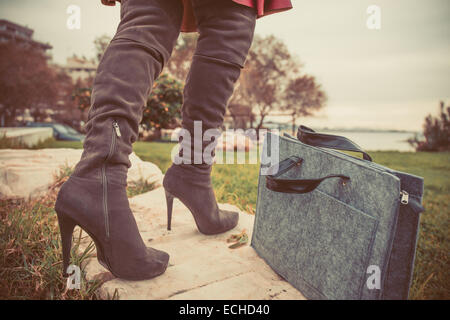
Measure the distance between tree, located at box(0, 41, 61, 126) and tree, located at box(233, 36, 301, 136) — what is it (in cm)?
1110

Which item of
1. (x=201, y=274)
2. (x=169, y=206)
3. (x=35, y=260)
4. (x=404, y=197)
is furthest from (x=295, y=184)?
(x=35, y=260)

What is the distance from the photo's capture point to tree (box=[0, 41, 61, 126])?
13508 mm

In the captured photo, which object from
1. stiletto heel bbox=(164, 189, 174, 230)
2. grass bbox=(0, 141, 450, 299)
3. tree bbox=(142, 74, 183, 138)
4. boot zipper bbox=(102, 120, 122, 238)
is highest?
tree bbox=(142, 74, 183, 138)

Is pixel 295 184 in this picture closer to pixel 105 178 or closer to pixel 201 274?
pixel 201 274

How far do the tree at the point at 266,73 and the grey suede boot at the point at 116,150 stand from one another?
1755 cm

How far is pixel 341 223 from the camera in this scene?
2.55ft

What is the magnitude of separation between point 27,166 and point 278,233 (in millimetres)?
2339

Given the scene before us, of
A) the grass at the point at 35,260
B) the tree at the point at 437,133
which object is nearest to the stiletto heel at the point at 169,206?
the grass at the point at 35,260

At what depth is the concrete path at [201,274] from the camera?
2.89 feet

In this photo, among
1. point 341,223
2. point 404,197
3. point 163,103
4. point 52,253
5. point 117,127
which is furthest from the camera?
point 163,103

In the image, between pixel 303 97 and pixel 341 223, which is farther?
pixel 303 97

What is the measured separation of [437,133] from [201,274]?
11.7 meters

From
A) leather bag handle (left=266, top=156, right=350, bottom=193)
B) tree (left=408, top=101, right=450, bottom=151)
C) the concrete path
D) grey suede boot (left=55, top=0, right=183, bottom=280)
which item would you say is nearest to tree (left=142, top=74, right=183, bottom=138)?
the concrete path

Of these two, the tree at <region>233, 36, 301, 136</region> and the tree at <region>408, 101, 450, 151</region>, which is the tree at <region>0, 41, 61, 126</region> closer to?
the tree at <region>233, 36, 301, 136</region>
